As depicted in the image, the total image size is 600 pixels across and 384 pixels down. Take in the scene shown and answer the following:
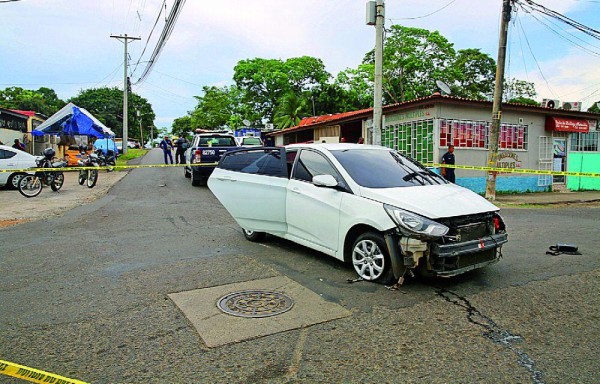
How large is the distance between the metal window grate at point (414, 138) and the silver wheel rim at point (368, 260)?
35.8ft

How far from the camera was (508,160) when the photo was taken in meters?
17.7

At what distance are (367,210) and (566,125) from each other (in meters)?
17.3

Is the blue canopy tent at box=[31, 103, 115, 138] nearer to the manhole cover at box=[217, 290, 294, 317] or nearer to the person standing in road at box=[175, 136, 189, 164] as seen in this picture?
the person standing in road at box=[175, 136, 189, 164]

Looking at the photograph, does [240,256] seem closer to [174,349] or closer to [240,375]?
[174,349]

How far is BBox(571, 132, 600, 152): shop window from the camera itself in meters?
19.7

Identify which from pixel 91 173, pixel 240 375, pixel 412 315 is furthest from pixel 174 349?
pixel 91 173

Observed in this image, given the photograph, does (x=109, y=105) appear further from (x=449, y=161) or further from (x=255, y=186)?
(x=255, y=186)

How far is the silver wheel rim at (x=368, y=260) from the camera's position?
16.6ft

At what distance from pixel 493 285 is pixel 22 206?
11650mm

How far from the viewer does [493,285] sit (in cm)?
511

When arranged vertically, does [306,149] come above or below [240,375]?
above

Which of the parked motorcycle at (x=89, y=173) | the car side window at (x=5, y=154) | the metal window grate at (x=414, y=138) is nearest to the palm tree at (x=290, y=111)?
the metal window grate at (x=414, y=138)

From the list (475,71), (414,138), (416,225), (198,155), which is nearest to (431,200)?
(416,225)

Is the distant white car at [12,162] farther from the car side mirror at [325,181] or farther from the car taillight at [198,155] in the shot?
the car side mirror at [325,181]
